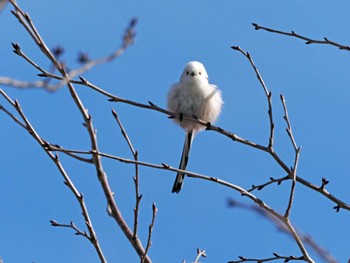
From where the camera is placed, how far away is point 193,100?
5.74m

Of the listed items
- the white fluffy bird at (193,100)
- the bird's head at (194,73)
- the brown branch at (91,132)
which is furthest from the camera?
the bird's head at (194,73)

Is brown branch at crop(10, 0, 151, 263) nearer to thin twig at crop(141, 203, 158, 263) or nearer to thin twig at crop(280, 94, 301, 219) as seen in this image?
thin twig at crop(141, 203, 158, 263)

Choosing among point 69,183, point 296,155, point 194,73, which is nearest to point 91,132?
point 69,183

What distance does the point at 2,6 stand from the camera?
5.59 ft

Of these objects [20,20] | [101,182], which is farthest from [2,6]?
[101,182]

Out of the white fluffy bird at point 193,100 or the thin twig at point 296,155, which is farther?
the white fluffy bird at point 193,100

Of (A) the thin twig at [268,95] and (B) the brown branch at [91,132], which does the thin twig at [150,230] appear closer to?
(B) the brown branch at [91,132]

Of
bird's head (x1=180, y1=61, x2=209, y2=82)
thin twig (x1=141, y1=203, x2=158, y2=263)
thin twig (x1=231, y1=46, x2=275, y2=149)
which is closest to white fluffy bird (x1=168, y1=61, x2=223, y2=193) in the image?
bird's head (x1=180, y1=61, x2=209, y2=82)

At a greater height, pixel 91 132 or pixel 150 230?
pixel 91 132

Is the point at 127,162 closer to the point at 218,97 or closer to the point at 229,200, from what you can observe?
the point at 229,200

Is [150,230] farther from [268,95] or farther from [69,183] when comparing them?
[268,95]

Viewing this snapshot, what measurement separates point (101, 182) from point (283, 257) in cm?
92

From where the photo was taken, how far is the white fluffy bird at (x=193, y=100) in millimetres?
5730

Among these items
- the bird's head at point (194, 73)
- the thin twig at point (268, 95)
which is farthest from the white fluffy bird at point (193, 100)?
the thin twig at point (268, 95)
